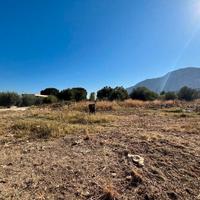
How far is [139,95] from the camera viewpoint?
3247 cm

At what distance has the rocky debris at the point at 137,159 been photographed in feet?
11.1

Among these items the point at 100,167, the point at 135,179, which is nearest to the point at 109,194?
the point at 135,179

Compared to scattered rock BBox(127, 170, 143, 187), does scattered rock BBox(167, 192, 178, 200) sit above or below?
below

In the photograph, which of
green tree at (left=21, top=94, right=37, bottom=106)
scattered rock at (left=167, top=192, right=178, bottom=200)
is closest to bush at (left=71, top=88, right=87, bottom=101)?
Answer: green tree at (left=21, top=94, right=37, bottom=106)

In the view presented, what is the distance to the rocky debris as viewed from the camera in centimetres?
338

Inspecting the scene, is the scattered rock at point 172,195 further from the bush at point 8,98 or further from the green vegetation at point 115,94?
the bush at point 8,98

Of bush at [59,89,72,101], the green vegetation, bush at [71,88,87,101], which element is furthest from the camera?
bush at [71,88,87,101]

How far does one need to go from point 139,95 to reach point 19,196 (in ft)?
101

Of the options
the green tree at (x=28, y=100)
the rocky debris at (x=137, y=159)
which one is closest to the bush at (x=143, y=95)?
the green tree at (x=28, y=100)

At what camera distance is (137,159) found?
11.6 feet

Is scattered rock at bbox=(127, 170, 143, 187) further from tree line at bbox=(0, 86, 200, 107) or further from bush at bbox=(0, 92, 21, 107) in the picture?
bush at bbox=(0, 92, 21, 107)

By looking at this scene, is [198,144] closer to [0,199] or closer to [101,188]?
[101,188]

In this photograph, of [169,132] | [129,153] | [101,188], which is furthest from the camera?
[169,132]

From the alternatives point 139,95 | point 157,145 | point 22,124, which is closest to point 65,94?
point 139,95
